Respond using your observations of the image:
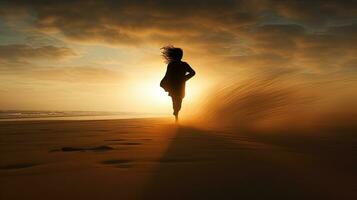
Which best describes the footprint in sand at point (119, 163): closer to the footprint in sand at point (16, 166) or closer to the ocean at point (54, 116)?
the footprint in sand at point (16, 166)

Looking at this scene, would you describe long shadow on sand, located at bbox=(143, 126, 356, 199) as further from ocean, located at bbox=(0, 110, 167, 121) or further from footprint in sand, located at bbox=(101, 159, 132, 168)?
ocean, located at bbox=(0, 110, 167, 121)

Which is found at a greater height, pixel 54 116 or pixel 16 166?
pixel 54 116

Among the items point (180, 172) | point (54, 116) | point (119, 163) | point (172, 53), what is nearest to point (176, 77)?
point (172, 53)

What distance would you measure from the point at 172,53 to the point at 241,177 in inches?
322

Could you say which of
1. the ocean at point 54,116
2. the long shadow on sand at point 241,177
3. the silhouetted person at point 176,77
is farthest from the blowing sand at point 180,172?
the ocean at point 54,116

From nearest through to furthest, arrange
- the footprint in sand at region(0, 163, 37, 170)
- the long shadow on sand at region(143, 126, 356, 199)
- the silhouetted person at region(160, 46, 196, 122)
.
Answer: the long shadow on sand at region(143, 126, 356, 199) → the footprint in sand at region(0, 163, 37, 170) → the silhouetted person at region(160, 46, 196, 122)

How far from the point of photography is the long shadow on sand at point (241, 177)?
234 cm

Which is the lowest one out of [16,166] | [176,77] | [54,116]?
[16,166]

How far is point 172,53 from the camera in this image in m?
10.7

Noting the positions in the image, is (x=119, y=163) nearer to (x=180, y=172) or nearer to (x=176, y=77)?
(x=180, y=172)

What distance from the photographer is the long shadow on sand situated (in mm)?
2336

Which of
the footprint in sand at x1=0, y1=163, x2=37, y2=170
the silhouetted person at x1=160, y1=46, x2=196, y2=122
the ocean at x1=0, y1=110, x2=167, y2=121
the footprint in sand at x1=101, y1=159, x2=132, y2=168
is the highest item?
the silhouetted person at x1=160, y1=46, x2=196, y2=122

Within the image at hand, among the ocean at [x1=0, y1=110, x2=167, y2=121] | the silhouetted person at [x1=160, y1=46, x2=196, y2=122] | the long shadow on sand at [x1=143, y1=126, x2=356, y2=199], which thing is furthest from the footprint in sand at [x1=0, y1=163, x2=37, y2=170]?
the ocean at [x1=0, y1=110, x2=167, y2=121]

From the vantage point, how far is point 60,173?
2.95m
